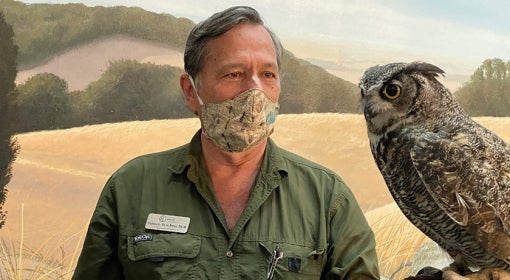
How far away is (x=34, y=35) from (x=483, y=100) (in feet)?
6.95

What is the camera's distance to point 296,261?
152 cm

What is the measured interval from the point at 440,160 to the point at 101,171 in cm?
156

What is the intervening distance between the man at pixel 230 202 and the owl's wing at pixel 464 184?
0.25 m

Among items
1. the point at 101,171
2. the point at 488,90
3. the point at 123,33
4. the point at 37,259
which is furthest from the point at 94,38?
the point at 488,90

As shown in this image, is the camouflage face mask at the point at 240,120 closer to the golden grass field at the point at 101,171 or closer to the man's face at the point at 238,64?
the man's face at the point at 238,64

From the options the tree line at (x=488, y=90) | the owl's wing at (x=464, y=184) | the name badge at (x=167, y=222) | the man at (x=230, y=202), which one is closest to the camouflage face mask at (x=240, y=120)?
the man at (x=230, y=202)

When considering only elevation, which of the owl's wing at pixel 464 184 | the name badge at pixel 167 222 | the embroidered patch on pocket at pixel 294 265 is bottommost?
the embroidered patch on pocket at pixel 294 265

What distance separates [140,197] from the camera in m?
1.61

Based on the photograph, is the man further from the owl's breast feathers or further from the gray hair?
the owl's breast feathers

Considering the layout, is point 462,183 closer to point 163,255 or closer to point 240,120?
point 240,120

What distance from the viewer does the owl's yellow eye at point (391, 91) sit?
5.54ft

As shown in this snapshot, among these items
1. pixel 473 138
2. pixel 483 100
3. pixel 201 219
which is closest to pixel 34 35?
pixel 201 219

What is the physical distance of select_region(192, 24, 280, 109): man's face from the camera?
5.17ft

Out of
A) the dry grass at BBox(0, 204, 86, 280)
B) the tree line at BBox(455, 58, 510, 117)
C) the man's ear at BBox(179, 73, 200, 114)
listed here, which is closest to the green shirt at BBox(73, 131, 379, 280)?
the man's ear at BBox(179, 73, 200, 114)
